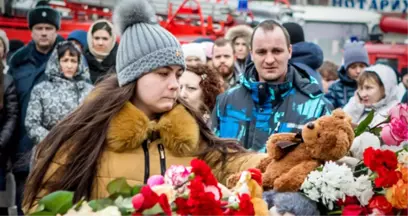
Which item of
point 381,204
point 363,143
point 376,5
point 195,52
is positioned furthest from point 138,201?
point 376,5

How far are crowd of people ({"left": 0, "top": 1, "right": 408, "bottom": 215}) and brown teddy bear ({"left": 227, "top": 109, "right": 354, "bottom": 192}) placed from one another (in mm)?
211

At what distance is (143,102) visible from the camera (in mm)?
4340

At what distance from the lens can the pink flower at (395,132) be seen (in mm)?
4363

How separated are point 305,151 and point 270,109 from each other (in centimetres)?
162

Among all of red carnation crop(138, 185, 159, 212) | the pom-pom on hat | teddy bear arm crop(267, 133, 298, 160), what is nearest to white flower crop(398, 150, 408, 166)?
teddy bear arm crop(267, 133, 298, 160)

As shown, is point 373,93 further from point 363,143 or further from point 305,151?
point 305,151

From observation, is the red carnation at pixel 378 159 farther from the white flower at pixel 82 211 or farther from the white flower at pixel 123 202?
the white flower at pixel 82 211

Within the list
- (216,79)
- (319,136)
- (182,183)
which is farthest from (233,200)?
(216,79)

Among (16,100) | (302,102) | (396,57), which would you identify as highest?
(302,102)

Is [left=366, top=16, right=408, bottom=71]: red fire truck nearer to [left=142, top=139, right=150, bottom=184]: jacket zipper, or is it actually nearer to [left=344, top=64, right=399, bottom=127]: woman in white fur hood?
[left=344, top=64, right=399, bottom=127]: woman in white fur hood

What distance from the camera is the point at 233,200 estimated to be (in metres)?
3.33

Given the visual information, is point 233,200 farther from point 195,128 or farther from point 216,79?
point 216,79

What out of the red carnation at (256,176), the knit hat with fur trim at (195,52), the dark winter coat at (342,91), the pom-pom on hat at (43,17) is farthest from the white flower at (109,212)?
the dark winter coat at (342,91)

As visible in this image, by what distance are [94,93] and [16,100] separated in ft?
12.9
